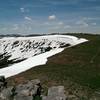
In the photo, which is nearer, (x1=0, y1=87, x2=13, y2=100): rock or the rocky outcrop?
the rocky outcrop

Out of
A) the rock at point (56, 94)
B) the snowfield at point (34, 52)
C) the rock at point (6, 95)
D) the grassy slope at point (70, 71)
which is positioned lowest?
the snowfield at point (34, 52)

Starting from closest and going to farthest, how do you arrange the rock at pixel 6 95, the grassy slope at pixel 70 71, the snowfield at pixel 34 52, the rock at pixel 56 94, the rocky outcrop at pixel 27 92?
the rock at pixel 56 94 → the rocky outcrop at pixel 27 92 → the rock at pixel 6 95 → the grassy slope at pixel 70 71 → the snowfield at pixel 34 52

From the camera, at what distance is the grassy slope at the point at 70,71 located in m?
45.3

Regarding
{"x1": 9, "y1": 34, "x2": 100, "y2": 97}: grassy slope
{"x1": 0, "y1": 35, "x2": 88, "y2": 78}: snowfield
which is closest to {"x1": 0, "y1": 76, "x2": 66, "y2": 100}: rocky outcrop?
{"x1": 9, "y1": 34, "x2": 100, "y2": 97}: grassy slope

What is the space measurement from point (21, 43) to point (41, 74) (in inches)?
4878

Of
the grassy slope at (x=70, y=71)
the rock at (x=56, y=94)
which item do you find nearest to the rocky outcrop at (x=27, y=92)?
the rock at (x=56, y=94)

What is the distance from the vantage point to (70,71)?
177 ft

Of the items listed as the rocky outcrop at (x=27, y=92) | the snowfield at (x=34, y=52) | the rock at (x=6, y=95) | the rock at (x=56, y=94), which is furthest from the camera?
the snowfield at (x=34, y=52)

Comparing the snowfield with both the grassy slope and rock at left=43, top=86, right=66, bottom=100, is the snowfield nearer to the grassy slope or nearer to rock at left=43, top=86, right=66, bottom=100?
the grassy slope

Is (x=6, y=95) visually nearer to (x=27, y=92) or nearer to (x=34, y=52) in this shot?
(x=27, y=92)

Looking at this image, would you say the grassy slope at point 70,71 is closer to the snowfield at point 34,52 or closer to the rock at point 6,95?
the snowfield at point 34,52

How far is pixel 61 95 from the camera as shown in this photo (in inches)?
1158

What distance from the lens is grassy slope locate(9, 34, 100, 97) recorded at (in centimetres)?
4529

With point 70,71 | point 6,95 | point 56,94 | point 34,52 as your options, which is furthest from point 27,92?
point 34,52
